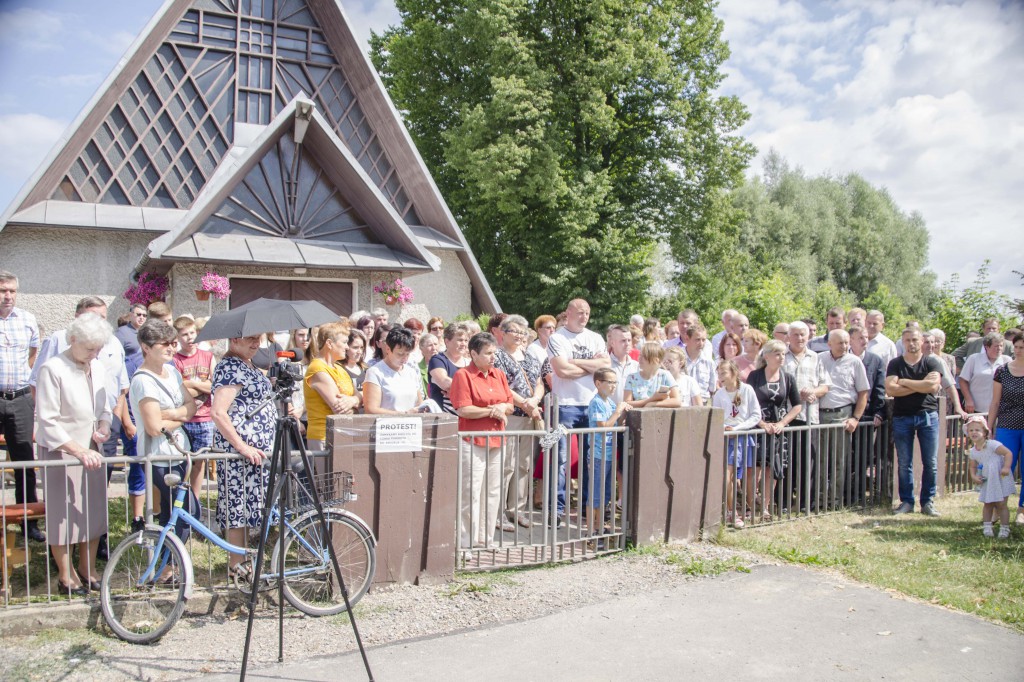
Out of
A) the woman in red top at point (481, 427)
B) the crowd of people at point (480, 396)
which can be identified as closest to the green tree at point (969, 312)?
the crowd of people at point (480, 396)

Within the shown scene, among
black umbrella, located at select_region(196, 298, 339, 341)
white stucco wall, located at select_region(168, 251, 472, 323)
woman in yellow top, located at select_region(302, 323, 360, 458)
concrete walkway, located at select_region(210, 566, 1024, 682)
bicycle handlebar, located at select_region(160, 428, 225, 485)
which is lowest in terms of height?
concrete walkway, located at select_region(210, 566, 1024, 682)

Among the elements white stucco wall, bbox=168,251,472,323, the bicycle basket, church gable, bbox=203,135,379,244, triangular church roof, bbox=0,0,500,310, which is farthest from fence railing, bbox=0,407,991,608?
triangular church roof, bbox=0,0,500,310

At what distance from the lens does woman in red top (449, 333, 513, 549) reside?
6293 mm

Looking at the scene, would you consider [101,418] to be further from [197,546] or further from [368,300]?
[368,300]

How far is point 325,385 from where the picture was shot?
6355 mm

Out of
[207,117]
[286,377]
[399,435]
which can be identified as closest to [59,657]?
[286,377]

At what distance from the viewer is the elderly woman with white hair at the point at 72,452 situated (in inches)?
201

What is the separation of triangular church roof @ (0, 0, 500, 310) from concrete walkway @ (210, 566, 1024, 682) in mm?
11626

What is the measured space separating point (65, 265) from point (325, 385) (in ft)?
39.5

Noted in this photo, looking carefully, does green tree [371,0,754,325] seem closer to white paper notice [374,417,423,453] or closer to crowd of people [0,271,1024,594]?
crowd of people [0,271,1024,594]

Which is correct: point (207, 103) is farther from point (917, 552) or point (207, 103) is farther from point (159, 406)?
point (917, 552)

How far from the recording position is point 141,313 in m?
8.63

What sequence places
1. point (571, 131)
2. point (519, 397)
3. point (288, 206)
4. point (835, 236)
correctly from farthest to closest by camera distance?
point (835, 236) → point (571, 131) → point (288, 206) → point (519, 397)

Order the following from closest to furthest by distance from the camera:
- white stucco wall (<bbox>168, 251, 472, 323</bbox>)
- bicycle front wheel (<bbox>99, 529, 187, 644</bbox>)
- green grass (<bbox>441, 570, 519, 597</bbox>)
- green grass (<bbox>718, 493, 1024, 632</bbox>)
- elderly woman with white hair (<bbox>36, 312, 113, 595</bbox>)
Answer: bicycle front wheel (<bbox>99, 529, 187, 644</bbox>) < elderly woman with white hair (<bbox>36, 312, 113, 595</bbox>) < green grass (<bbox>441, 570, 519, 597</bbox>) < green grass (<bbox>718, 493, 1024, 632</bbox>) < white stucco wall (<bbox>168, 251, 472, 323</bbox>)
